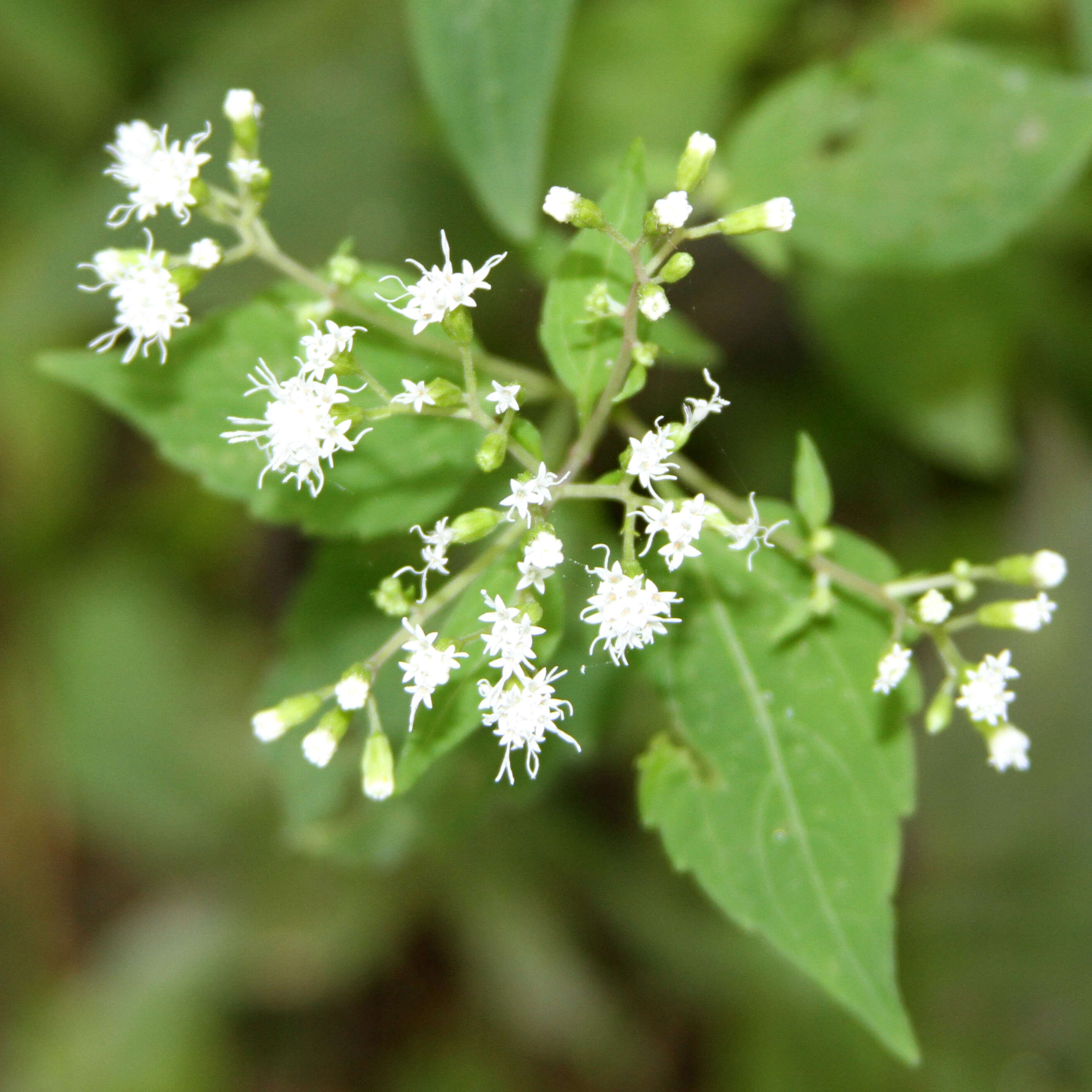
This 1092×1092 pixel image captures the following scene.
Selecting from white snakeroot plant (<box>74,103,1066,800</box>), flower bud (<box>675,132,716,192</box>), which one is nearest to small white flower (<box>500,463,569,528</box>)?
white snakeroot plant (<box>74,103,1066,800</box>)

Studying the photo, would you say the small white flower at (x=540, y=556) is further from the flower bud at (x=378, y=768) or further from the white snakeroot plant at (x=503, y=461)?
the flower bud at (x=378, y=768)

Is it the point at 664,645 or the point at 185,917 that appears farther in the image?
the point at 185,917

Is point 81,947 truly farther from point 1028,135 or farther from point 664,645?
point 1028,135

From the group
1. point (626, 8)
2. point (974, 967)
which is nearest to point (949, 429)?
point (626, 8)

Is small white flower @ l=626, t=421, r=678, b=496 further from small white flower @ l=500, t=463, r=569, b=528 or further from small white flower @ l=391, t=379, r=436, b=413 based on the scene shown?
small white flower @ l=391, t=379, r=436, b=413

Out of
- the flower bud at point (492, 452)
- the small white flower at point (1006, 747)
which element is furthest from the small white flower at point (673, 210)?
the small white flower at point (1006, 747)
